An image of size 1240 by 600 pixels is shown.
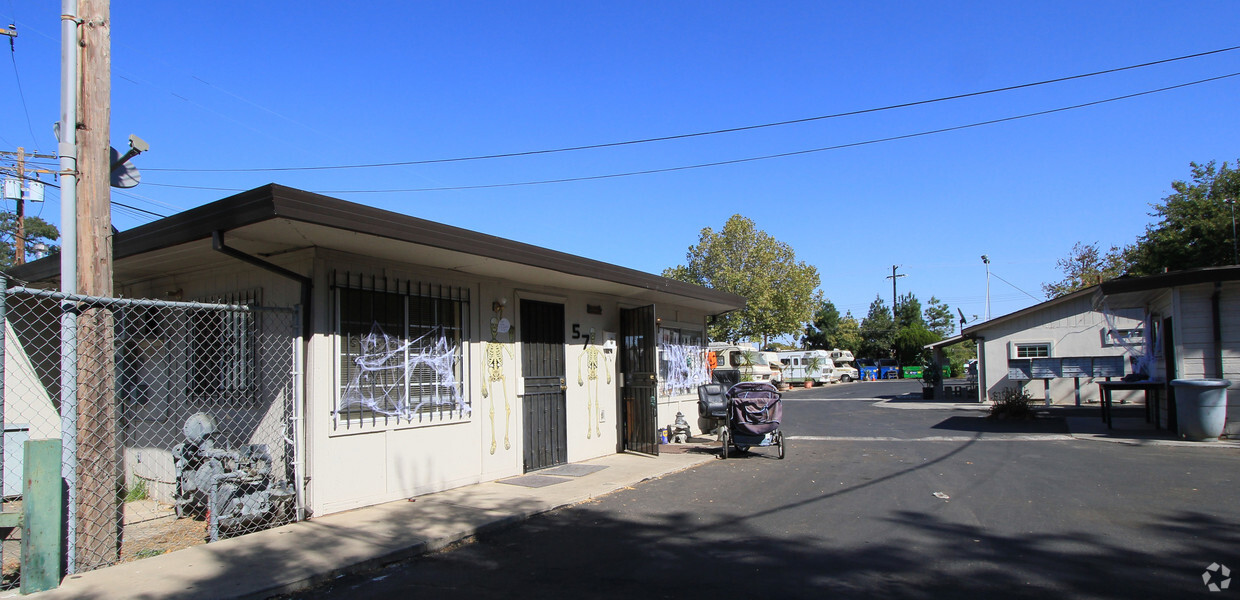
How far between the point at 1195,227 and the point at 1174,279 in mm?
21039

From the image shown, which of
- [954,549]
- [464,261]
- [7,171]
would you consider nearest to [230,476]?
[464,261]

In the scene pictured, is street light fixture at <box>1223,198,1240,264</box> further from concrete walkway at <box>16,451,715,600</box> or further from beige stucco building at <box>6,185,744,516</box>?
concrete walkway at <box>16,451,715,600</box>

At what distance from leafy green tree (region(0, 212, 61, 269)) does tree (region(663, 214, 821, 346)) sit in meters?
27.6

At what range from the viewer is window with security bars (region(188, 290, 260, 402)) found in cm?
752

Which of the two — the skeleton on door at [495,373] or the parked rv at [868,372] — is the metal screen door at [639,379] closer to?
the skeleton on door at [495,373]

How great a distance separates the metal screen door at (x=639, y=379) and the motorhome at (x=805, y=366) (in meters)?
32.5

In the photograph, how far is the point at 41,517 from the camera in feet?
15.8

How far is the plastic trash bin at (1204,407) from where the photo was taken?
12281 mm

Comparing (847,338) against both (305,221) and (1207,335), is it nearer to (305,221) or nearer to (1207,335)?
(1207,335)

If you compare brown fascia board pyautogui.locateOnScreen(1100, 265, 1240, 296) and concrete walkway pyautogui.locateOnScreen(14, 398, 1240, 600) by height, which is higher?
brown fascia board pyautogui.locateOnScreen(1100, 265, 1240, 296)

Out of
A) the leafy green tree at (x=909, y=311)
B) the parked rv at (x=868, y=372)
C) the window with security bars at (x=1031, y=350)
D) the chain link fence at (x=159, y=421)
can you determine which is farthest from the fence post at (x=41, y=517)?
the leafy green tree at (x=909, y=311)

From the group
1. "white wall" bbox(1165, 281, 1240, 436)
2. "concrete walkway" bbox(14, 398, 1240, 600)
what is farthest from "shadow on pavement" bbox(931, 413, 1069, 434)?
"concrete walkway" bbox(14, 398, 1240, 600)

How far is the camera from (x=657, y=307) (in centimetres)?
1345

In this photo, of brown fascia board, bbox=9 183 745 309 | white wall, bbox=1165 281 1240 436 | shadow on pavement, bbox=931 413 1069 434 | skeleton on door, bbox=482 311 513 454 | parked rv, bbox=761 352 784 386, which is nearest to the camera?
brown fascia board, bbox=9 183 745 309
